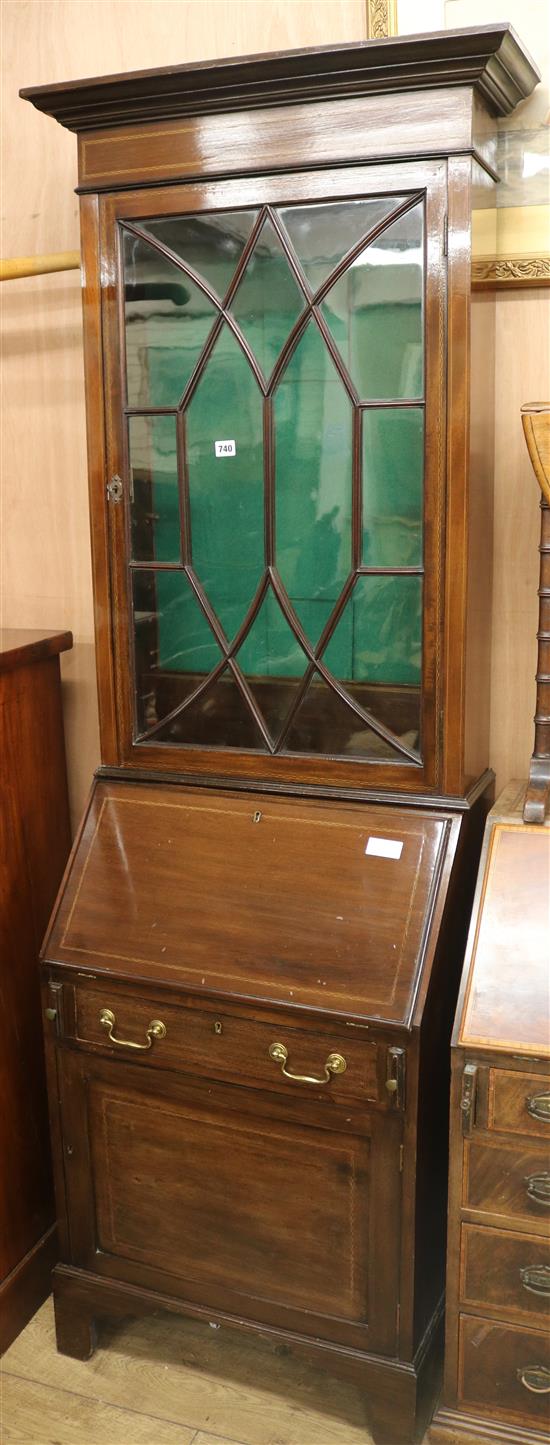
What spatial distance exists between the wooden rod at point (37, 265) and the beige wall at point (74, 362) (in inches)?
6.4

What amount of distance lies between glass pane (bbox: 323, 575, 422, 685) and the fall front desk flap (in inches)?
8.9

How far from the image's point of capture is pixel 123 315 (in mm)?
1996

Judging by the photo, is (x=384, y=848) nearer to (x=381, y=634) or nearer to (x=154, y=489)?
(x=381, y=634)

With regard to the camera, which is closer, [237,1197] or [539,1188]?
[539,1188]

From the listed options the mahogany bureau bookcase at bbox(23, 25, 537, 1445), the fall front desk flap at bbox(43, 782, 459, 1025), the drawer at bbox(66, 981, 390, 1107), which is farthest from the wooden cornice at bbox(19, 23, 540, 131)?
the drawer at bbox(66, 981, 390, 1107)

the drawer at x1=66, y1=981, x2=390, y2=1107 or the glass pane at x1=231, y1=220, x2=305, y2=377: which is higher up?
Result: the glass pane at x1=231, y1=220, x2=305, y2=377

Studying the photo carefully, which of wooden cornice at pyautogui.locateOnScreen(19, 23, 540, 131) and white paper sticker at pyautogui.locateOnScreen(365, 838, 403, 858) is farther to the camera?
white paper sticker at pyautogui.locateOnScreen(365, 838, 403, 858)

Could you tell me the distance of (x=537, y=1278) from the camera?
1.73 metres

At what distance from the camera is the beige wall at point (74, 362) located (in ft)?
6.93

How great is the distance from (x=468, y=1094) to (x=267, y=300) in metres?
1.27

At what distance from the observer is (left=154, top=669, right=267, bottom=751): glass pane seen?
205 centimetres

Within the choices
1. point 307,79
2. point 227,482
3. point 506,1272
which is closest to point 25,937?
point 227,482

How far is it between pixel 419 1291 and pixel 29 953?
3.11 feet

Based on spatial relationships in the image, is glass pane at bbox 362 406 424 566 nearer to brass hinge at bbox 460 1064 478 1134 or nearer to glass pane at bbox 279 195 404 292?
glass pane at bbox 279 195 404 292
